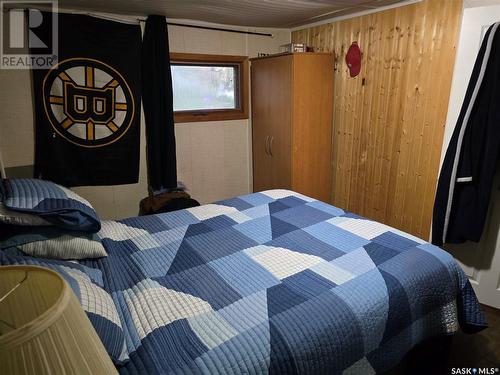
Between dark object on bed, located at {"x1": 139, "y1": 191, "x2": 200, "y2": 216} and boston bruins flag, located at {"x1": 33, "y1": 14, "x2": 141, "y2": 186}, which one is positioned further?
dark object on bed, located at {"x1": 139, "y1": 191, "x2": 200, "y2": 216}

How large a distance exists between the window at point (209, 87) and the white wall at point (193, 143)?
0.08 metres

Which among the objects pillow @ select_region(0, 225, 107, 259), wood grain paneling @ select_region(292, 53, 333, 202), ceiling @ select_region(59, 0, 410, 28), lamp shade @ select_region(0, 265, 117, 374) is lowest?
pillow @ select_region(0, 225, 107, 259)

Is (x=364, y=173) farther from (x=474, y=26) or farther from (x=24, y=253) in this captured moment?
(x=24, y=253)

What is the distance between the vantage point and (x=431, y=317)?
57.2 inches

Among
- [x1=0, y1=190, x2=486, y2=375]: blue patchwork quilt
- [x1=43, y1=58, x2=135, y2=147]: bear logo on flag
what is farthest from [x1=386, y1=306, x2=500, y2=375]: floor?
[x1=43, y1=58, x2=135, y2=147]: bear logo on flag

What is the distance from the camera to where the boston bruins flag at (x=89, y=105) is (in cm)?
266

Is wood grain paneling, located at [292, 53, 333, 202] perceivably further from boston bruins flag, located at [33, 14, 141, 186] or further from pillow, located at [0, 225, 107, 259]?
pillow, located at [0, 225, 107, 259]

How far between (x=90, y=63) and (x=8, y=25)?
0.59 metres

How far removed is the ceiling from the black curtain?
0.21m

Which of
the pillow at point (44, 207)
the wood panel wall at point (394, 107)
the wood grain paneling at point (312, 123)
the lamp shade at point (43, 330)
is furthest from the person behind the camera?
the wood grain paneling at point (312, 123)

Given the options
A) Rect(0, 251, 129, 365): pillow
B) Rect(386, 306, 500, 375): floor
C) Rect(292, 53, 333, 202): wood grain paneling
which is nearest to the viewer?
Rect(0, 251, 129, 365): pillow

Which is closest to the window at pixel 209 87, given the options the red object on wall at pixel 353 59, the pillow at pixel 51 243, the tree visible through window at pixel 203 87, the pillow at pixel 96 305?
the tree visible through window at pixel 203 87

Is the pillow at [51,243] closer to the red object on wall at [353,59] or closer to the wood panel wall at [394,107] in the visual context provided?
the wood panel wall at [394,107]

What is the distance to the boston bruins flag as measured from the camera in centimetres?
266
